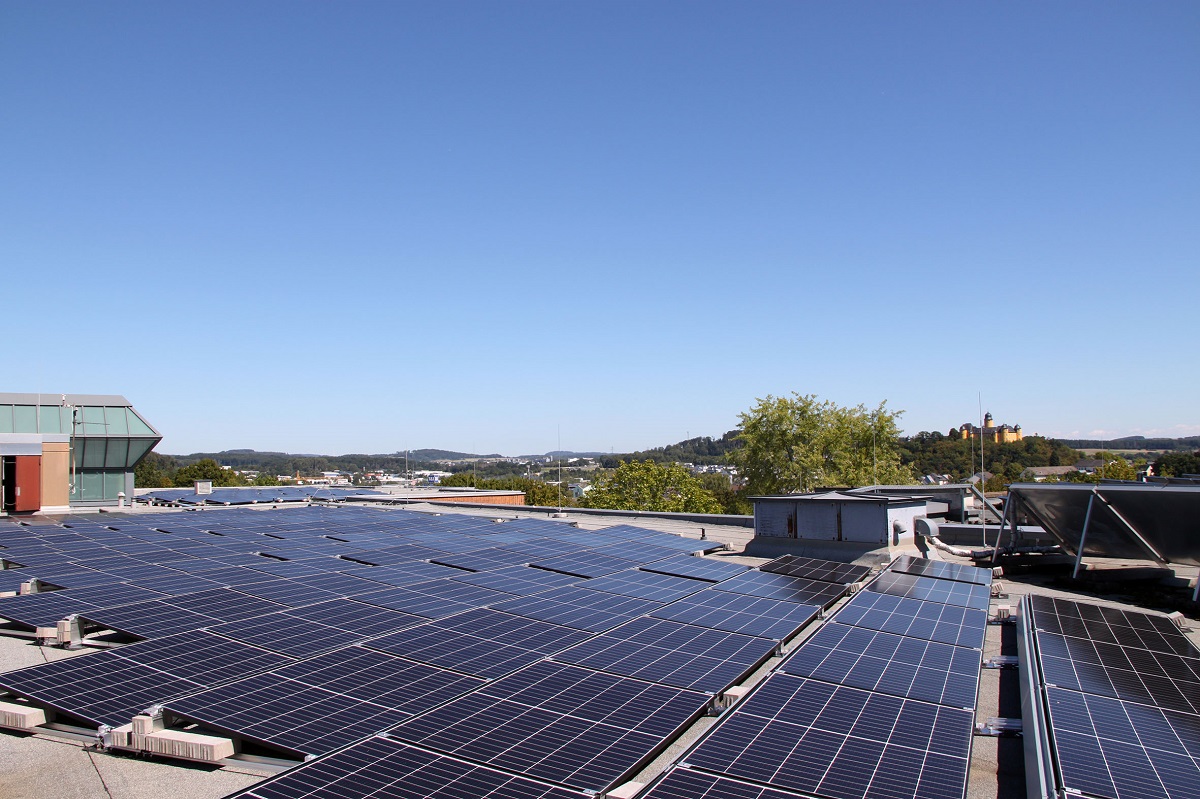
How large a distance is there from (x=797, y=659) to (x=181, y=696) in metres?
9.97

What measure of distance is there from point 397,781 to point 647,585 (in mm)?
12338

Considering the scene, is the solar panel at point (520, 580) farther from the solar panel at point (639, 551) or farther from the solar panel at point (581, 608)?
the solar panel at point (639, 551)

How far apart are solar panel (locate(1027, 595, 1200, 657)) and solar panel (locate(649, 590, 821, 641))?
200 inches

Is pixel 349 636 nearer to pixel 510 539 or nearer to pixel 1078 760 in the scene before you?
pixel 1078 760

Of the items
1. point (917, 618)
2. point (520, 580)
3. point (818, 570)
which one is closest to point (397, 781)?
point (520, 580)

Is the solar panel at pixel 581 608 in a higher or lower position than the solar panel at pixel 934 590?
higher

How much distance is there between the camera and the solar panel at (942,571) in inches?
829

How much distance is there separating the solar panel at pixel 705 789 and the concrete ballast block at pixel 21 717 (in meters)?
9.09

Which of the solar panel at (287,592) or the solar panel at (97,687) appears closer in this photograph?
the solar panel at (97,687)

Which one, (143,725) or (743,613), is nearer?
(143,725)

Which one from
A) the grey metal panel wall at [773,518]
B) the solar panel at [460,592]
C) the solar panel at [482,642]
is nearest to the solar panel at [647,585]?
the solar panel at [460,592]

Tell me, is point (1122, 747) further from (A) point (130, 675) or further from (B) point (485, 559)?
(B) point (485, 559)

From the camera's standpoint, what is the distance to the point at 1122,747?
9.20 meters

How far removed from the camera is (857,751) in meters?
9.05
